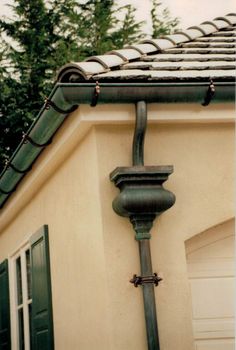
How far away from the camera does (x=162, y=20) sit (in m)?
19.3

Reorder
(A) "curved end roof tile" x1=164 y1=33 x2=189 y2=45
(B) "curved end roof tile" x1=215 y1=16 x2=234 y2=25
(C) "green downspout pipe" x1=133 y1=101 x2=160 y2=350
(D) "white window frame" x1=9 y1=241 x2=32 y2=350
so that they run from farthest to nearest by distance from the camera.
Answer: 1. (D) "white window frame" x1=9 y1=241 x2=32 y2=350
2. (B) "curved end roof tile" x1=215 y1=16 x2=234 y2=25
3. (A) "curved end roof tile" x1=164 y1=33 x2=189 y2=45
4. (C) "green downspout pipe" x1=133 y1=101 x2=160 y2=350

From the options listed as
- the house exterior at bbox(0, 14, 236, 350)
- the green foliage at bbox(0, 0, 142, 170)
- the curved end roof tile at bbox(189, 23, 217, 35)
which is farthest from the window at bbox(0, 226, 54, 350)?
the green foliage at bbox(0, 0, 142, 170)

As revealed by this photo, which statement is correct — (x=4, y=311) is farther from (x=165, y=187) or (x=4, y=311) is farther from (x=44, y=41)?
(x=44, y=41)

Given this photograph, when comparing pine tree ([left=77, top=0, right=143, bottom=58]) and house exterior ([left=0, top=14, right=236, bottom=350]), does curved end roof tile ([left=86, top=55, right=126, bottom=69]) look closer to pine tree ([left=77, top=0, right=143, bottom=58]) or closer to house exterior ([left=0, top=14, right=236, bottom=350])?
house exterior ([left=0, top=14, right=236, bottom=350])

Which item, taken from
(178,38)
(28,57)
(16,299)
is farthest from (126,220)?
(28,57)

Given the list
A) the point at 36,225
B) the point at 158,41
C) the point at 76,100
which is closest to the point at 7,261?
the point at 36,225

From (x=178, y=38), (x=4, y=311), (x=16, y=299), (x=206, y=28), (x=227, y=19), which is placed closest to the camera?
(x=178, y=38)

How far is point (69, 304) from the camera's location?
585cm

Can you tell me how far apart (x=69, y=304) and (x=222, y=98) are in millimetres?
2244

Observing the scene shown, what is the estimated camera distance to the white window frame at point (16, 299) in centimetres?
781

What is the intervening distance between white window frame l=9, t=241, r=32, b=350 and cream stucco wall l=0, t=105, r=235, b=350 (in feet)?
7.04

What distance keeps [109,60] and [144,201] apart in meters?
1.19

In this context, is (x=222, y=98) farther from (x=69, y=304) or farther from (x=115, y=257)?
(x=69, y=304)

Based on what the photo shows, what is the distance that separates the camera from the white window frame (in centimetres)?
781
